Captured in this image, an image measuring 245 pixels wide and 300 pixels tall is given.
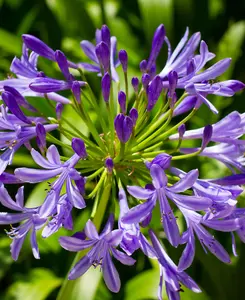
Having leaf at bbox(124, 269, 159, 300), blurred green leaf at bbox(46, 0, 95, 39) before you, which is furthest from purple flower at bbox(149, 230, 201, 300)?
blurred green leaf at bbox(46, 0, 95, 39)

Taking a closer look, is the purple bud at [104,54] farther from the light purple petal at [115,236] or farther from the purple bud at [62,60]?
the light purple petal at [115,236]

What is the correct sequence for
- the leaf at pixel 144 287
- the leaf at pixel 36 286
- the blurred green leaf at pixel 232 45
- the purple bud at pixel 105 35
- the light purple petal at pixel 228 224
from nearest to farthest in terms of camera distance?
the light purple petal at pixel 228 224 < the purple bud at pixel 105 35 < the leaf at pixel 144 287 < the leaf at pixel 36 286 < the blurred green leaf at pixel 232 45

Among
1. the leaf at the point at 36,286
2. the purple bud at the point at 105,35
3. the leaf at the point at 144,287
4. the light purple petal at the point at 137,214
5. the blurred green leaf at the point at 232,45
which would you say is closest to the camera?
the light purple petal at the point at 137,214

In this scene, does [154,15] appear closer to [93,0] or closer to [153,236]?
[93,0]

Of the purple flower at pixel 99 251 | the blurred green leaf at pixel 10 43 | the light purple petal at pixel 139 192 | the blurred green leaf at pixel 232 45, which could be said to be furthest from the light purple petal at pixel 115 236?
the blurred green leaf at pixel 232 45

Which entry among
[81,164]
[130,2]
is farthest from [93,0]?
[81,164]

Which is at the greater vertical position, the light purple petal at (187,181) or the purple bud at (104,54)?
the purple bud at (104,54)

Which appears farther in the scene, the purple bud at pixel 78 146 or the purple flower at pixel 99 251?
the purple bud at pixel 78 146
